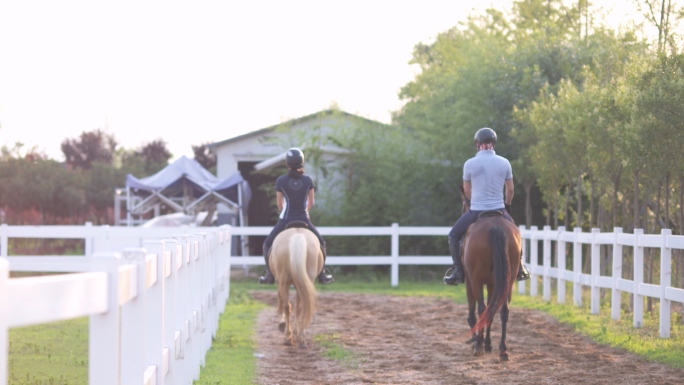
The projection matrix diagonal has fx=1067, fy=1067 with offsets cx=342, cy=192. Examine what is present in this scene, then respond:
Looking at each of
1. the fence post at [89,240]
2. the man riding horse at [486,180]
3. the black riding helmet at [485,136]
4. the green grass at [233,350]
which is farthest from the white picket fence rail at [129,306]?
the fence post at [89,240]

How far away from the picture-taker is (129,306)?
15.2 feet

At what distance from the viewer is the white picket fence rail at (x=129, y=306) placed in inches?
118

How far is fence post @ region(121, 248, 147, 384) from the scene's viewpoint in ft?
14.9

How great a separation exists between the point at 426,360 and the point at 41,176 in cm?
4022

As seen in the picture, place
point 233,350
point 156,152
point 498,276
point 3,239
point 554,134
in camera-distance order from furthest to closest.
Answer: point 156,152 → point 554,134 → point 3,239 → point 233,350 → point 498,276

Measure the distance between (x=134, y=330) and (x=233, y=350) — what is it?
23.4 ft

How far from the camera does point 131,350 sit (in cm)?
453

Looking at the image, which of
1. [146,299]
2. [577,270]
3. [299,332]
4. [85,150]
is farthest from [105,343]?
[85,150]

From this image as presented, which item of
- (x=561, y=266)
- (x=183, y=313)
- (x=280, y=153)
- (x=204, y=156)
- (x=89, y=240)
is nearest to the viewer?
(x=183, y=313)

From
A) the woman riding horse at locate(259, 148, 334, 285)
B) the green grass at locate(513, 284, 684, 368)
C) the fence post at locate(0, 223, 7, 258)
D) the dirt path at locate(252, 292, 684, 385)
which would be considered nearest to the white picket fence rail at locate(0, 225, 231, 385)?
the dirt path at locate(252, 292, 684, 385)

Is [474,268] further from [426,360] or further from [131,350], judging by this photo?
[131,350]

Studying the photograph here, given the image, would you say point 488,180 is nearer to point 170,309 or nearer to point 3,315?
point 170,309

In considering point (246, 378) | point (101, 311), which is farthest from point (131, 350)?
point (246, 378)

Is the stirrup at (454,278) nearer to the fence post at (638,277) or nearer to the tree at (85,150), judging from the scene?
the fence post at (638,277)
